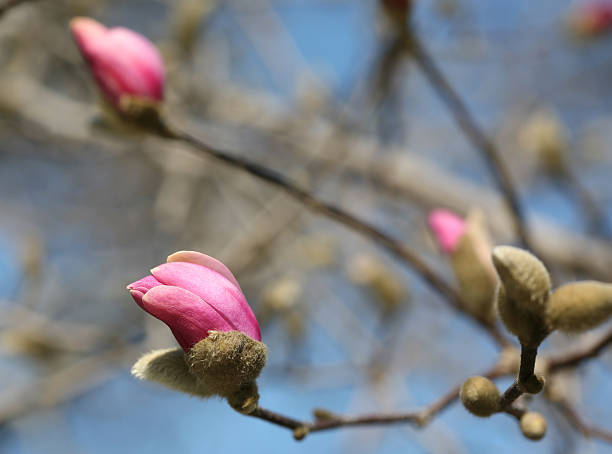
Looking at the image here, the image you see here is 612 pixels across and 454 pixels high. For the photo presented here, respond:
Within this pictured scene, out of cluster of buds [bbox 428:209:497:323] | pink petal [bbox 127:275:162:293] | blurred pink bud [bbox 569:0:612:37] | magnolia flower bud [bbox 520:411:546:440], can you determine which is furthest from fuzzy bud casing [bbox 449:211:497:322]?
blurred pink bud [bbox 569:0:612:37]

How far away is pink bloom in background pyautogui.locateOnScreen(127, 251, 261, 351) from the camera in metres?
0.46

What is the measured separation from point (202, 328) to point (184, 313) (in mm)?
21

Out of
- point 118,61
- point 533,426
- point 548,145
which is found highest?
point 118,61

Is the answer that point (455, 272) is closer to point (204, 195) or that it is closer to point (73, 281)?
point (204, 195)

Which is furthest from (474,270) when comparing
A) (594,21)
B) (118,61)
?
(594,21)

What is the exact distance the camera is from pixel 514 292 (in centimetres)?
43

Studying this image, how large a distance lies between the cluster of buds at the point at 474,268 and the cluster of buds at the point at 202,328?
0.34m

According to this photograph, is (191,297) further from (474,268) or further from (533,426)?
(474,268)

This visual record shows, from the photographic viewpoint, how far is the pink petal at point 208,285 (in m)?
0.47

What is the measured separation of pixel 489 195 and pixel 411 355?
0.62 meters

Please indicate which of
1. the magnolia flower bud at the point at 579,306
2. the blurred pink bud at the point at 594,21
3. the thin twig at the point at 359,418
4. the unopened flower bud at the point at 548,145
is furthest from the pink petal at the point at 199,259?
the blurred pink bud at the point at 594,21

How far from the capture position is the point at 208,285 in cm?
48

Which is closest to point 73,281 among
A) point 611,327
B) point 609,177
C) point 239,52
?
point 239,52

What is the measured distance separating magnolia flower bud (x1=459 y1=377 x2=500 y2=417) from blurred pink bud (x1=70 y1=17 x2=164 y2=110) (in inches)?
20.7
